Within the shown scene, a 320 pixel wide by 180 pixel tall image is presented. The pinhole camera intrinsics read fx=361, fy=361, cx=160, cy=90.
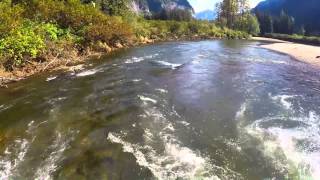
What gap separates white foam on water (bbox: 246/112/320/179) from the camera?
1445 cm

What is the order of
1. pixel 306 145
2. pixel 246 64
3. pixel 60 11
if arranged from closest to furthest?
pixel 306 145 → pixel 246 64 → pixel 60 11

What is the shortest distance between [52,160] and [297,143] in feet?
36.1

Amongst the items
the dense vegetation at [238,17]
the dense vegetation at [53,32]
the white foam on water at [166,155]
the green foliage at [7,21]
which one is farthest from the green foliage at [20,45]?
the dense vegetation at [238,17]

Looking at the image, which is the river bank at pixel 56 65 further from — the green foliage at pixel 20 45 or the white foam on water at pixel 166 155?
the white foam on water at pixel 166 155

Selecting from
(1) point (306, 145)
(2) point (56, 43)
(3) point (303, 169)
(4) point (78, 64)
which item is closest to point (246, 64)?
(4) point (78, 64)

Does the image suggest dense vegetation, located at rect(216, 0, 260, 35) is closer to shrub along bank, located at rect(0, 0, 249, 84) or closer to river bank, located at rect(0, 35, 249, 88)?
shrub along bank, located at rect(0, 0, 249, 84)

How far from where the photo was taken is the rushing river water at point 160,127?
1427 centimetres

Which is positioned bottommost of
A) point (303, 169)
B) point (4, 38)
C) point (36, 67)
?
point (303, 169)

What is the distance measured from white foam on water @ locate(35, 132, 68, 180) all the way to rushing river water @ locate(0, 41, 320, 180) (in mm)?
40

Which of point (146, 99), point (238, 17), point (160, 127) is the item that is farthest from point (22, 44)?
point (238, 17)

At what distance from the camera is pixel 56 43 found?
1561 inches

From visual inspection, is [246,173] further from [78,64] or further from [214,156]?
[78,64]

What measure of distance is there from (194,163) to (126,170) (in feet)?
9.00

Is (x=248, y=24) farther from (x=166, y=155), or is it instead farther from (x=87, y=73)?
(x=166, y=155)
